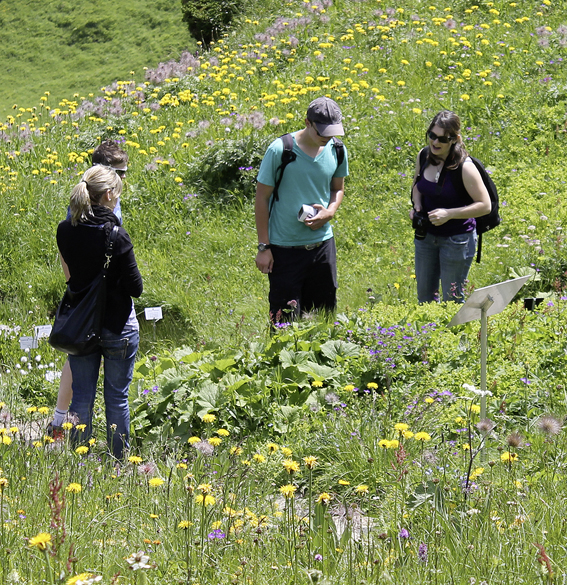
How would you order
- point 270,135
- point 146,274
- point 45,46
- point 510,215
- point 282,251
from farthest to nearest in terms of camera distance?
point 45,46, point 270,135, point 146,274, point 510,215, point 282,251

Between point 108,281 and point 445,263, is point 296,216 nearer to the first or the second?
point 445,263

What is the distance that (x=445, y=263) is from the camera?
5258 millimetres

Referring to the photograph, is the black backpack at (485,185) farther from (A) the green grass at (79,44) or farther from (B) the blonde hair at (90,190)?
(A) the green grass at (79,44)

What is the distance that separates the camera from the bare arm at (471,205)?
194 inches

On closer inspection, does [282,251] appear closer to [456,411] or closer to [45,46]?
[456,411]

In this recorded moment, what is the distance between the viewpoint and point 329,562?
2512 mm

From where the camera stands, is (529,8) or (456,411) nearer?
(456,411)

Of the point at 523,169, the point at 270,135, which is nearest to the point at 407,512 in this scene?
the point at 523,169

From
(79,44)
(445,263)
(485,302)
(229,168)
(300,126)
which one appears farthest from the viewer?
(79,44)

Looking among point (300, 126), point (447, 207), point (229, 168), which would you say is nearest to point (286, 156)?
point (447, 207)

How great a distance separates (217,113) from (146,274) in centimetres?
361

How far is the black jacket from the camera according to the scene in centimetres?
396

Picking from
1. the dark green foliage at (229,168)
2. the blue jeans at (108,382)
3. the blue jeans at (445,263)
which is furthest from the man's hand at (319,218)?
the dark green foliage at (229,168)

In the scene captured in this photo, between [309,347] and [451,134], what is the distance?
170 centimetres
